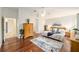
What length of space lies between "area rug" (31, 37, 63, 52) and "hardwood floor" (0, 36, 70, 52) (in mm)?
65

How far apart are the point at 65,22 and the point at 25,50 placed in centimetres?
89

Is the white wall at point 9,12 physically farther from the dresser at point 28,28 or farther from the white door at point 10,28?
the dresser at point 28,28

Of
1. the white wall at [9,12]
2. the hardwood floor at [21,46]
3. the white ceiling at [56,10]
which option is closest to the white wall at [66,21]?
the white ceiling at [56,10]

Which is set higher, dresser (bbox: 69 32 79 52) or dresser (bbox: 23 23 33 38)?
dresser (bbox: 23 23 33 38)

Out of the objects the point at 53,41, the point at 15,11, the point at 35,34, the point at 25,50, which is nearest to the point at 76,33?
the point at 53,41

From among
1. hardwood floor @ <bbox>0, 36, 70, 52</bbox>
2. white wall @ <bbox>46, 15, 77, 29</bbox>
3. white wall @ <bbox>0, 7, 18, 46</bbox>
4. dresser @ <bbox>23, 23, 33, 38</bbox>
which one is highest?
white wall @ <bbox>0, 7, 18, 46</bbox>

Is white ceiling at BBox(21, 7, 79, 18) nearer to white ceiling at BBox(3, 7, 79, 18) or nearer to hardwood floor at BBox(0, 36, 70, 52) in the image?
white ceiling at BBox(3, 7, 79, 18)

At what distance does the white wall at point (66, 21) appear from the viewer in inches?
85.0

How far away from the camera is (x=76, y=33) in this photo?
7.13 ft

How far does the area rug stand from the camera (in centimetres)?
216

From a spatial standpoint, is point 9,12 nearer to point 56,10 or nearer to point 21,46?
point 21,46

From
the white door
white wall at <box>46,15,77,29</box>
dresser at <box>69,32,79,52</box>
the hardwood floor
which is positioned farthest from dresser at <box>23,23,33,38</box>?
dresser at <box>69,32,79,52</box>

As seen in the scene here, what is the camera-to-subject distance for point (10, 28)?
2176mm

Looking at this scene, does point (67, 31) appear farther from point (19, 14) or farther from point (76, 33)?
point (19, 14)
